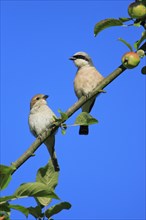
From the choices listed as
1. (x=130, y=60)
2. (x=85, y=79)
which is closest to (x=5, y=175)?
(x=130, y=60)

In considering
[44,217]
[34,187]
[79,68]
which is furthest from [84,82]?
[34,187]

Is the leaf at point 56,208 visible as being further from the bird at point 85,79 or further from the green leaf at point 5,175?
the bird at point 85,79

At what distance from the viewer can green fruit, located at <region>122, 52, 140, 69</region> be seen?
2.40 m

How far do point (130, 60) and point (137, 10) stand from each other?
29cm

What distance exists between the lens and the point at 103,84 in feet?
8.09

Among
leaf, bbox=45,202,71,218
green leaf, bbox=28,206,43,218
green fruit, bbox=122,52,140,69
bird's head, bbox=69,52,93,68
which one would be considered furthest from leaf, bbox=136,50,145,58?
bird's head, bbox=69,52,93,68

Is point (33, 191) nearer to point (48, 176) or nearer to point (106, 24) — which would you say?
point (48, 176)

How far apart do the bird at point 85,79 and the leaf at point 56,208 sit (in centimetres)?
525

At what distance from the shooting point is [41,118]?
8.03 metres

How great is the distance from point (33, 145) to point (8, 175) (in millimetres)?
352

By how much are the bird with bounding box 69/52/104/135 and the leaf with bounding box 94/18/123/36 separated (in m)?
5.29

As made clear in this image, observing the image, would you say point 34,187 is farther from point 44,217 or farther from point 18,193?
point 44,217

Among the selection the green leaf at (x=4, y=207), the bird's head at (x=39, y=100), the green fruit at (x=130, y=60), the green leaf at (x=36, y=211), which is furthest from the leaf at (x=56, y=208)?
the bird's head at (x=39, y=100)

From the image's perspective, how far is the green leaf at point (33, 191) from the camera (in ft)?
7.46
